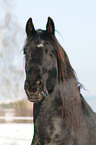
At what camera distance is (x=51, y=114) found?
3445 millimetres

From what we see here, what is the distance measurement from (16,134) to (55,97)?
10.3 meters

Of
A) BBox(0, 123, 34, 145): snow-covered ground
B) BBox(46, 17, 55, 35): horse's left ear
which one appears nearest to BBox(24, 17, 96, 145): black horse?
BBox(46, 17, 55, 35): horse's left ear

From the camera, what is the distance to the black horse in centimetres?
335

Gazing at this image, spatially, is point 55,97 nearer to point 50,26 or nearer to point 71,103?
point 71,103

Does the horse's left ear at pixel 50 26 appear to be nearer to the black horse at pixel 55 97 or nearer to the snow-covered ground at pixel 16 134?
the black horse at pixel 55 97

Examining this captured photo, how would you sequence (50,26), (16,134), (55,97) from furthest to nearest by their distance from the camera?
(16,134) < (50,26) < (55,97)

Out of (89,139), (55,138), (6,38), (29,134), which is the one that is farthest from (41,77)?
(6,38)

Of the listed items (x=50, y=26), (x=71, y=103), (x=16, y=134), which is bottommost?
(x=16, y=134)

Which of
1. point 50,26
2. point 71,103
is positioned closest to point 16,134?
point 71,103

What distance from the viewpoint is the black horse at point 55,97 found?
3.35 meters

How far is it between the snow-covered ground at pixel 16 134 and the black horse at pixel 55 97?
7278mm

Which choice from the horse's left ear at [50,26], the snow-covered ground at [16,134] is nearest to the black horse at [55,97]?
the horse's left ear at [50,26]

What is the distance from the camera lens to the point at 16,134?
13.1m

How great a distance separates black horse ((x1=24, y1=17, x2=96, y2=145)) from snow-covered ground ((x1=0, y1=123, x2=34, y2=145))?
23.9ft
